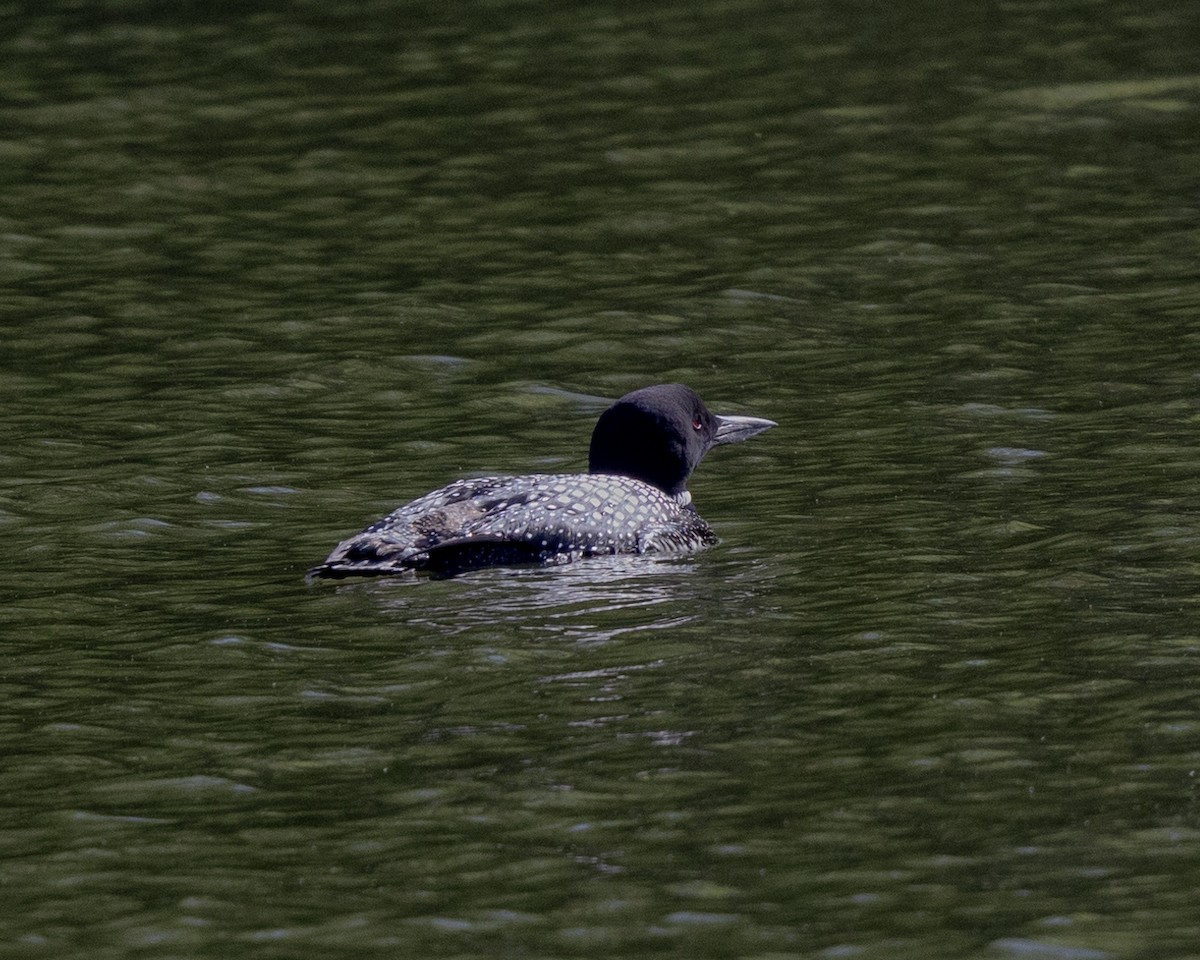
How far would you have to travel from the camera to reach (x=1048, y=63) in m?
20.4

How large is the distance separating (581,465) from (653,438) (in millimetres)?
1287

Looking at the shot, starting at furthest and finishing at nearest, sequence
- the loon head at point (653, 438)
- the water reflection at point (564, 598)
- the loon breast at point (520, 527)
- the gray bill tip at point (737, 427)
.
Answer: the gray bill tip at point (737, 427) < the loon head at point (653, 438) < the loon breast at point (520, 527) < the water reflection at point (564, 598)

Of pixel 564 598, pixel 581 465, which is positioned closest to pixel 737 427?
pixel 581 465

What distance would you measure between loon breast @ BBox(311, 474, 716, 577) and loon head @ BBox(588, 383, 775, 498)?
1.17ft

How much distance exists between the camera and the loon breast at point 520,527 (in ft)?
33.2

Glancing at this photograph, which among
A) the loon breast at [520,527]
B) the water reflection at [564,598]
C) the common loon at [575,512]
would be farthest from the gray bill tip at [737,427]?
the water reflection at [564,598]

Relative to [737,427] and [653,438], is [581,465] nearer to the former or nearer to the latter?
[737,427]

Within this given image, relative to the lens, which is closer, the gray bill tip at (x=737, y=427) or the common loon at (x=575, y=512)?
the common loon at (x=575, y=512)

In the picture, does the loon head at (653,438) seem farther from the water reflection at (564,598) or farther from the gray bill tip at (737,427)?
the water reflection at (564,598)

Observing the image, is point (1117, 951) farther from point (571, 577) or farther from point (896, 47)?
point (896, 47)

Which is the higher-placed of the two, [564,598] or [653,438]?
[653,438]

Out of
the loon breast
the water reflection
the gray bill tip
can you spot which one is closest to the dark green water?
the water reflection

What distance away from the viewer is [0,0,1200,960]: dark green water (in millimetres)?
6727

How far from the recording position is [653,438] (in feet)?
37.1
